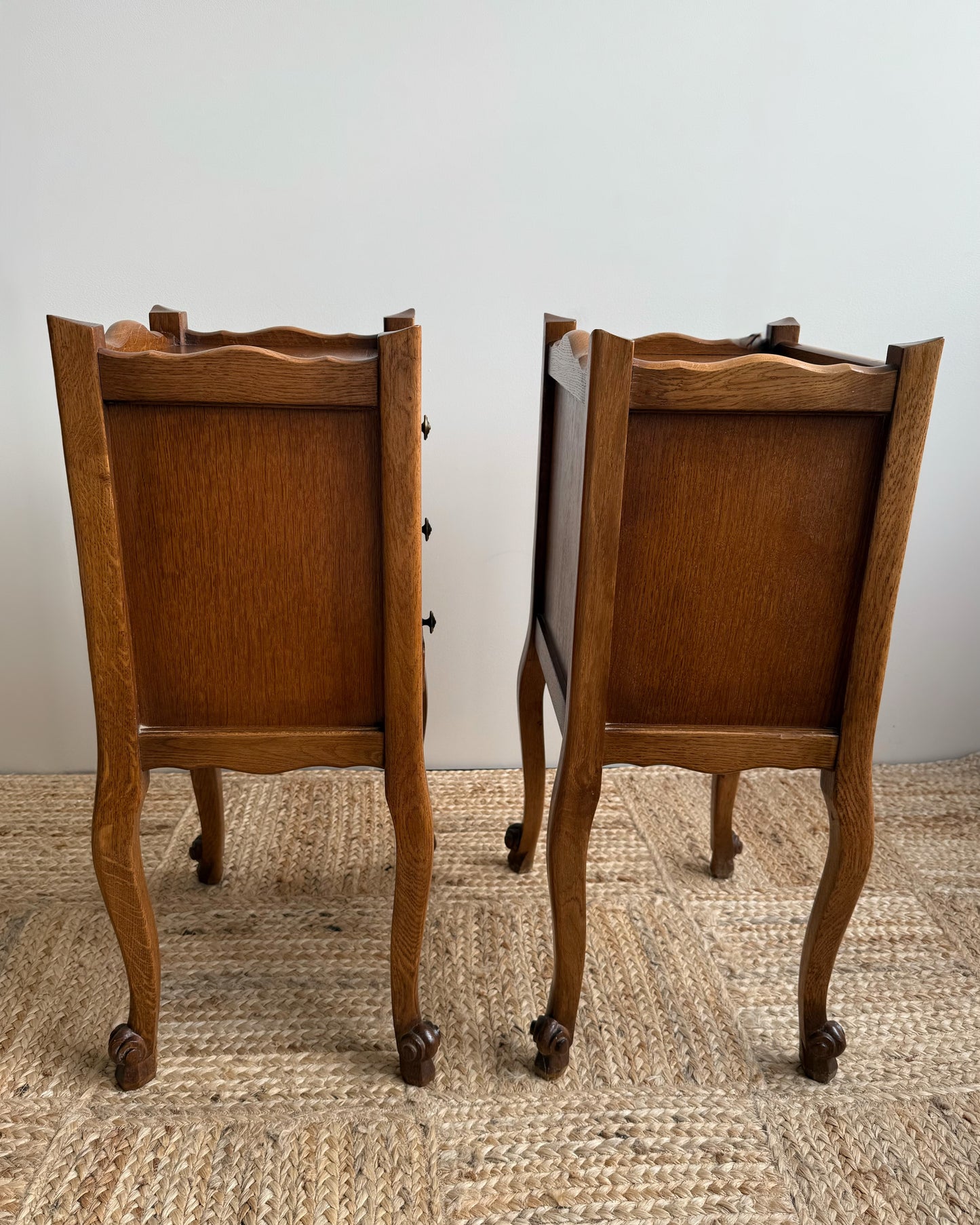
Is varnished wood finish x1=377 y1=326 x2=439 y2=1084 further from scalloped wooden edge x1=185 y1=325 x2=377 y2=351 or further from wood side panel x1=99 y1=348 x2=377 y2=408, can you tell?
scalloped wooden edge x1=185 y1=325 x2=377 y2=351

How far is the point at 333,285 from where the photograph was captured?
1.47 m

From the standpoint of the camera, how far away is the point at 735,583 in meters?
0.92

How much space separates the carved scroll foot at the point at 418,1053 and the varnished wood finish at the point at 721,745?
15.1 inches

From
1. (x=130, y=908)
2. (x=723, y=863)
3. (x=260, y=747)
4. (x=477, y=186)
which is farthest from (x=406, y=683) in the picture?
(x=477, y=186)

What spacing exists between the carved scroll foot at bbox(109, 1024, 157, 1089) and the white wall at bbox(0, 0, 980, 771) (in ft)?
2.77

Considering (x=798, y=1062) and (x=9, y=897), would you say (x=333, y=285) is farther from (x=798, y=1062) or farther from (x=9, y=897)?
(x=798, y=1062)

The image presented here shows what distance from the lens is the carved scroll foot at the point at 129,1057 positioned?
101cm

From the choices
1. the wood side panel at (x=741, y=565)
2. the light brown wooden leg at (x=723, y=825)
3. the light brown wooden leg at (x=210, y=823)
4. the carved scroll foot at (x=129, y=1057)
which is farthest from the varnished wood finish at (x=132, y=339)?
the light brown wooden leg at (x=723, y=825)

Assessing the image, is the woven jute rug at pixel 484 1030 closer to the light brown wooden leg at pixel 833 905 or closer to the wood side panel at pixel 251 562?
the light brown wooden leg at pixel 833 905

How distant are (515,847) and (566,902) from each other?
17.2 inches

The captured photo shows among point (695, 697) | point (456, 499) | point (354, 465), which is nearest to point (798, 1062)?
point (695, 697)

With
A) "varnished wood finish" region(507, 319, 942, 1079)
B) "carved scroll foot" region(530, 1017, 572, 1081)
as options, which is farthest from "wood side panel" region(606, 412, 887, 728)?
"carved scroll foot" region(530, 1017, 572, 1081)

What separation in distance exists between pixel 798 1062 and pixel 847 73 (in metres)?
1.42

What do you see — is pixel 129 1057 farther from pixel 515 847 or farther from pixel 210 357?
pixel 210 357
